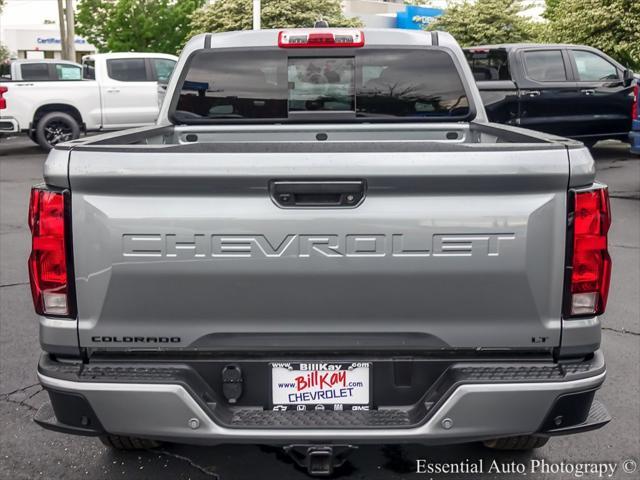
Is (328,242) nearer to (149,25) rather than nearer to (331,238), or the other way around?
(331,238)

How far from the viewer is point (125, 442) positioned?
3520mm

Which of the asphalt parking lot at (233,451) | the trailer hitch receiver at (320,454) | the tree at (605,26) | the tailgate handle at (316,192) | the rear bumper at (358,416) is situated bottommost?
the asphalt parking lot at (233,451)

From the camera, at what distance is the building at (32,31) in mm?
47500

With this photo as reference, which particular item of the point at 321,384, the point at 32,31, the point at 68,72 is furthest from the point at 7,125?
the point at 32,31

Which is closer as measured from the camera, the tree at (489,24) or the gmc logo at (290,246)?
the gmc logo at (290,246)

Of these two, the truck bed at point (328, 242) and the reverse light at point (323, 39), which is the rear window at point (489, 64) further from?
the truck bed at point (328, 242)

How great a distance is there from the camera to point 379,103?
4223 millimetres

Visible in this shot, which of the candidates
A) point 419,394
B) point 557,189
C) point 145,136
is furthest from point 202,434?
point 145,136

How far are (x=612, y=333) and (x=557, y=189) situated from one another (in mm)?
3266

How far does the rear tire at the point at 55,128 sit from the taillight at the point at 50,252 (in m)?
13.2

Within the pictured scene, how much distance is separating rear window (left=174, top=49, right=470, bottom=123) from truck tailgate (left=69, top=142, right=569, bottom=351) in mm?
1692

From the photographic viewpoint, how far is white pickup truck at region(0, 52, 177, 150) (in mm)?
14797

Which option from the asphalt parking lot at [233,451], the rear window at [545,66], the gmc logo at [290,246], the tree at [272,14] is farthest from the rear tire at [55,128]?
the gmc logo at [290,246]

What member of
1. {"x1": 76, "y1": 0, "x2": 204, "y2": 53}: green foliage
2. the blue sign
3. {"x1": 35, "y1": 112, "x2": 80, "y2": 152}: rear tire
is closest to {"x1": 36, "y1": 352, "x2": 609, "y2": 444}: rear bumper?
{"x1": 35, "y1": 112, "x2": 80, "y2": 152}: rear tire
